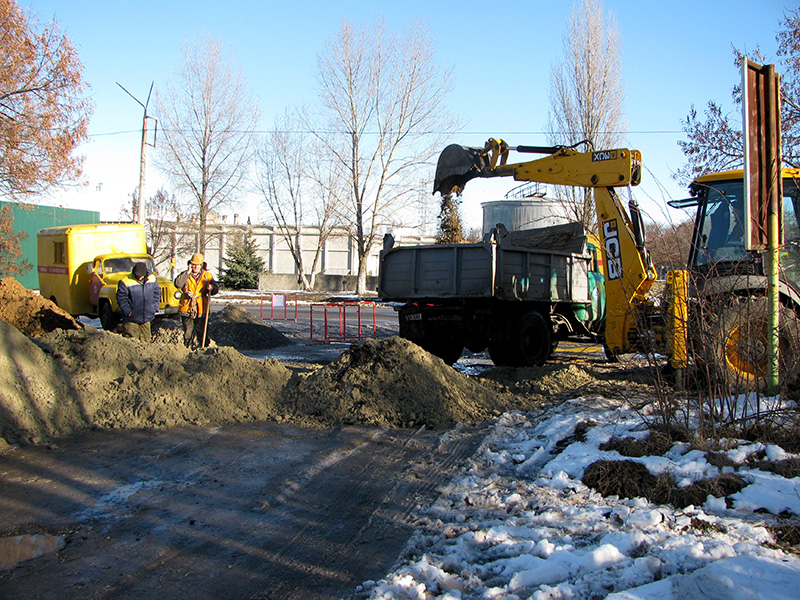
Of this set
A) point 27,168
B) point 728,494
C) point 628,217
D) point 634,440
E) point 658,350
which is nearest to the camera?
point 728,494

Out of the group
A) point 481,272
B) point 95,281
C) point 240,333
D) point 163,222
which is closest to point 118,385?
point 481,272

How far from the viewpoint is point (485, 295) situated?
1022 cm

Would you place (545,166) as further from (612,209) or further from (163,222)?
(163,222)

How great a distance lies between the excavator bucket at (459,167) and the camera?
36.6 ft

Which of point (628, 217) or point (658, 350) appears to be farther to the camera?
point (628, 217)

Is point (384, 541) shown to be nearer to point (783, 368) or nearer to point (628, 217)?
point (783, 368)

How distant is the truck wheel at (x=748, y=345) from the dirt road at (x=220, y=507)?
7.91ft

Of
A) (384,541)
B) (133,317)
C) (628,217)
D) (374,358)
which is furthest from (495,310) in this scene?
(384,541)

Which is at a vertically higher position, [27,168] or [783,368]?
[27,168]

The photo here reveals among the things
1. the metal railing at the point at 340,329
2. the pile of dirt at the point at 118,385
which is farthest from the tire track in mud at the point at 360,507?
the metal railing at the point at 340,329

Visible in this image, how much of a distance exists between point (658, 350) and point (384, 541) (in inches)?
129

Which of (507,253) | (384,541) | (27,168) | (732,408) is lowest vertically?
(384,541)

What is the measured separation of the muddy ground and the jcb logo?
5.88 feet

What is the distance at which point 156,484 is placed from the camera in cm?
501
